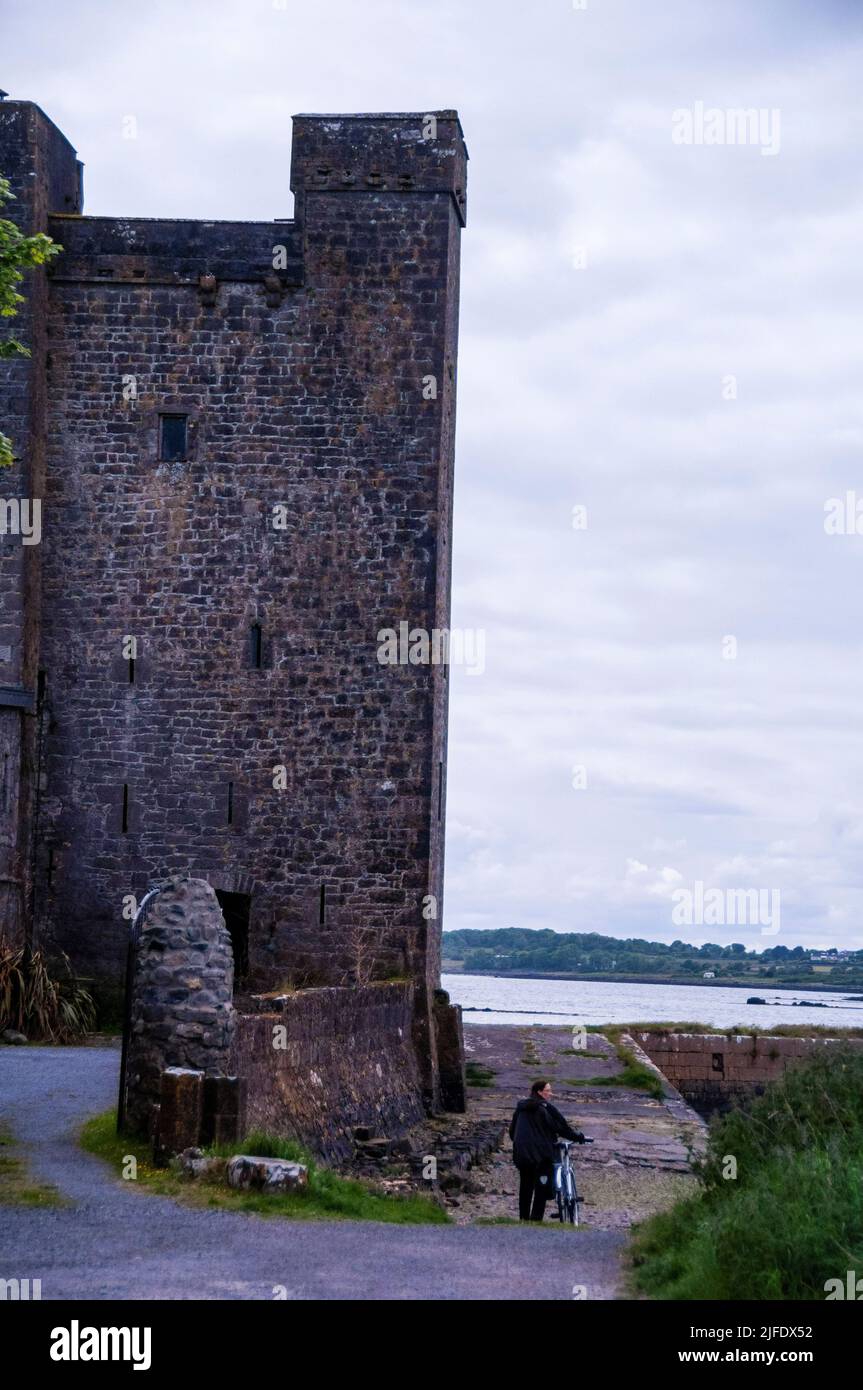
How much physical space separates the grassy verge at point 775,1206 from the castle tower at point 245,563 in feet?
36.9

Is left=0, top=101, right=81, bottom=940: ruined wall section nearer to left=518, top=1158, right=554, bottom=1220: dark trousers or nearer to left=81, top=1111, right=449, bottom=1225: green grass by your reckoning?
left=81, top=1111, right=449, bottom=1225: green grass

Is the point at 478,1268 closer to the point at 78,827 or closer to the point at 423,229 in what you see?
the point at 78,827

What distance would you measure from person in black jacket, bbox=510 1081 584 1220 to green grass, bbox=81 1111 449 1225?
72 cm

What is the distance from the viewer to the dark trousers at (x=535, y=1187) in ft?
48.2

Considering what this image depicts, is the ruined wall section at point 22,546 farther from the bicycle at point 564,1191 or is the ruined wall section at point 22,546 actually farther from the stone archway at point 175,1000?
the bicycle at point 564,1191

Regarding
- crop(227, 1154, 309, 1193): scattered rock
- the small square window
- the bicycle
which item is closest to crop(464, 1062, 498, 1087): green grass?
the small square window

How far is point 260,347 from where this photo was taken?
980 inches

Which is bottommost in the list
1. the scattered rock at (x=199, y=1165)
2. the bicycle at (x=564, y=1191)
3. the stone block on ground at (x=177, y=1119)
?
the bicycle at (x=564, y=1191)

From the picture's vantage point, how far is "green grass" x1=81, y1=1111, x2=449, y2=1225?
39.4ft

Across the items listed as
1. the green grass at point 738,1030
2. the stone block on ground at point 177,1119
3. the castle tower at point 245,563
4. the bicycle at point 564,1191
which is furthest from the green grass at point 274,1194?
the green grass at point 738,1030

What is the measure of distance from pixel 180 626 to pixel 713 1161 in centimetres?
1389

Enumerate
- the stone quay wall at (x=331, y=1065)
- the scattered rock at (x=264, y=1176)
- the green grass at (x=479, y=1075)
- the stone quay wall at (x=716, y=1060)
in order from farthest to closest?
the stone quay wall at (x=716, y=1060)
the green grass at (x=479, y=1075)
the stone quay wall at (x=331, y=1065)
the scattered rock at (x=264, y=1176)
